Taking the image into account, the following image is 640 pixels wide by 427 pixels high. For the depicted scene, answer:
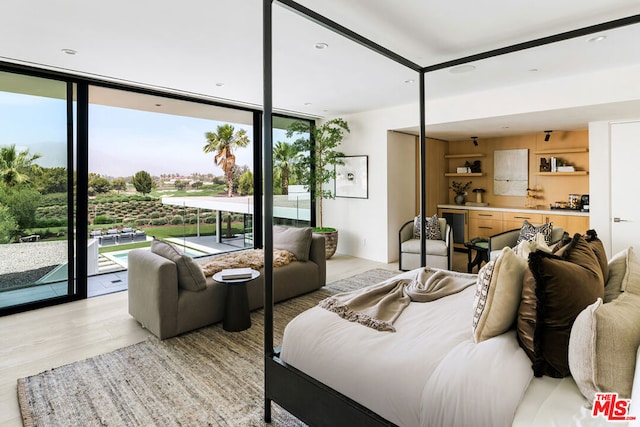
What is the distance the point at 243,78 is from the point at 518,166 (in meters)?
5.27

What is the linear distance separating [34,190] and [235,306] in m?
2.52

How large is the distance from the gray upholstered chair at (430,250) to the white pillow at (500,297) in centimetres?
361

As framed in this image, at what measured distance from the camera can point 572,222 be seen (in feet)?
18.5

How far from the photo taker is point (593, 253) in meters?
1.78

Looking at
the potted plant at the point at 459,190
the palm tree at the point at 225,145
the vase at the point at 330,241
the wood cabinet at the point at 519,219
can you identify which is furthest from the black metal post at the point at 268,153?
the potted plant at the point at 459,190

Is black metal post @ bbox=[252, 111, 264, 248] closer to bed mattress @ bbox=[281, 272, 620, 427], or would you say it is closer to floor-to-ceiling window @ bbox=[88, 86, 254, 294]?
floor-to-ceiling window @ bbox=[88, 86, 254, 294]

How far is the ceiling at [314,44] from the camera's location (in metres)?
2.56

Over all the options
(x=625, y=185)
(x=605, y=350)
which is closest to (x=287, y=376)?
(x=605, y=350)

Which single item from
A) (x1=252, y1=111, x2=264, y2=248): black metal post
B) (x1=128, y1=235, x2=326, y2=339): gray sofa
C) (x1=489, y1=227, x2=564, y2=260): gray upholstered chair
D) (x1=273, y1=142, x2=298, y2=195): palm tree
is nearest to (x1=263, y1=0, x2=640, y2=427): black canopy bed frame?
(x1=128, y1=235, x2=326, y2=339): gray sofa

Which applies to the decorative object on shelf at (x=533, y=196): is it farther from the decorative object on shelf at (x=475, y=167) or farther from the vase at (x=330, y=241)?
the vase at (x=330, y=241)

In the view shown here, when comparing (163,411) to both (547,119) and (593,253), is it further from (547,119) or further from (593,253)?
(547,119)

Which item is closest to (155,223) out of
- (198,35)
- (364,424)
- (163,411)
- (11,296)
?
(11,296)

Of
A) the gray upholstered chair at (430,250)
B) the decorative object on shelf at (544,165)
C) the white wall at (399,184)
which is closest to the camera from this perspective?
the gray upholstered chair at (430,250)

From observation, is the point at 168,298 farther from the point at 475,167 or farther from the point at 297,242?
the point at 475,167
